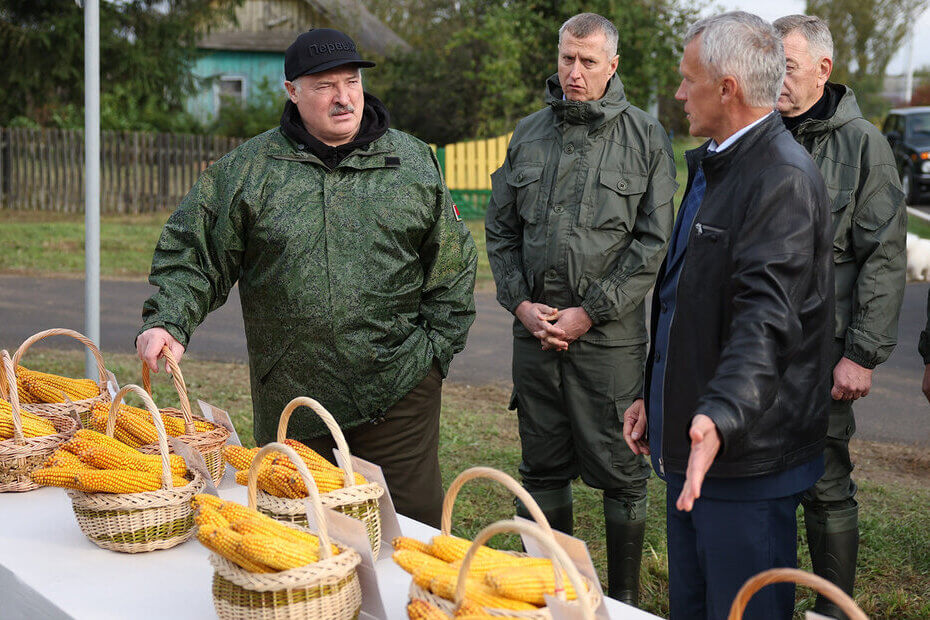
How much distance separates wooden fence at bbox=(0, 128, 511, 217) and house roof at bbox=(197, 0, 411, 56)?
27.8 ft

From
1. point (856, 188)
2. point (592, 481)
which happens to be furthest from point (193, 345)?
point (856, 188)

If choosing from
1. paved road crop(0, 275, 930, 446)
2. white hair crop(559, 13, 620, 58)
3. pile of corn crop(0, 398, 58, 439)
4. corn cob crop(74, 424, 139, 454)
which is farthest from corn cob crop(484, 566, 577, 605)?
paved road crop(0, 275, 930, 446)

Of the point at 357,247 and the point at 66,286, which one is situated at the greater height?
the point at 357,247

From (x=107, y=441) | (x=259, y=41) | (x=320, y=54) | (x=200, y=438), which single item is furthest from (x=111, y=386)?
(x=259, y=41)

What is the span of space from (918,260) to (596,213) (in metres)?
8.40

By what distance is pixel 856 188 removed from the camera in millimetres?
3473

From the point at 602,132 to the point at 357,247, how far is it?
119 cm

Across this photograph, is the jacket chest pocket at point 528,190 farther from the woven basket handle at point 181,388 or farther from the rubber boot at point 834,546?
the woven basket handle at point 181,388

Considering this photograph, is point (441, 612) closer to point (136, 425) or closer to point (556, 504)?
point (136, 425)

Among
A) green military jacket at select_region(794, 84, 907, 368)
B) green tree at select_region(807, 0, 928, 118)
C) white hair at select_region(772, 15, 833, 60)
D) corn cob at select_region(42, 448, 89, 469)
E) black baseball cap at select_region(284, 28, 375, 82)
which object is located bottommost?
corn cob at select_region(42, 448, 89, 469)

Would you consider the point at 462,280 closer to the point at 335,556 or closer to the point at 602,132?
the point at 602,132

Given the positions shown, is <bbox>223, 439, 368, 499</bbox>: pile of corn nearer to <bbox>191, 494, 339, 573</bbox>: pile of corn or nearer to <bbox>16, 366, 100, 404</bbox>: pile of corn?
<bbox>191, 494, 339, 573</bbox>: pile of corn

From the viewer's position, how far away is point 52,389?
335 cm

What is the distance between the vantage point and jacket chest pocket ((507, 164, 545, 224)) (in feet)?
13.2
